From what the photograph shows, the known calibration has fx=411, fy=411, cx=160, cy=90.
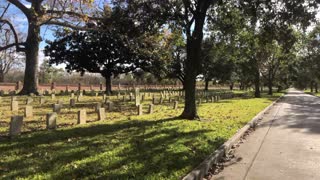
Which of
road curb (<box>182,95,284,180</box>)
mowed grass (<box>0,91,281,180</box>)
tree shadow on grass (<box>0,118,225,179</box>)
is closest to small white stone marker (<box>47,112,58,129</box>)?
mowed grass (<box>0,91,281,180</box>)

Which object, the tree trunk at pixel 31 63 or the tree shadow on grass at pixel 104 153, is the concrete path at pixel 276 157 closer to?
the tree shadow on grass at pixel 104 153

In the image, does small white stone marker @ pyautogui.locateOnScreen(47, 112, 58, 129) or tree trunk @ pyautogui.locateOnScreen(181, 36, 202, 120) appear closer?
small white stone marker @ pyautogui.locateOnScreen(47, 112, 58, 129)

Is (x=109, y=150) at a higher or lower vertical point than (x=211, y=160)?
higher

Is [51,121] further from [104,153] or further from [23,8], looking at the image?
[23,8]

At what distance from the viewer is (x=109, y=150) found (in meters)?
8.82

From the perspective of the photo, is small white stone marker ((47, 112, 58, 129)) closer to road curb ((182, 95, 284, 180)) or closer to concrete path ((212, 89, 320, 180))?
road curb ((182, 95, 284, 180))

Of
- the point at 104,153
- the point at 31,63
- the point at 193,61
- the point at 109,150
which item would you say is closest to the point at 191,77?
the point at 193,61

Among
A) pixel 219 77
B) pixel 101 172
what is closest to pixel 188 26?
pixel 101 172

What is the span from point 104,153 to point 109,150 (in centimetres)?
39

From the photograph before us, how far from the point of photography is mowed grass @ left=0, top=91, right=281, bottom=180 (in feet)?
22.9

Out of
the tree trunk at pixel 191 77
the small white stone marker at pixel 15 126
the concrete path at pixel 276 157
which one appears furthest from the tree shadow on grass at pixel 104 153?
the tree trunk at pixel 191 77

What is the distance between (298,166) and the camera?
8547 mm

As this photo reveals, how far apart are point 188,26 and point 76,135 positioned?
7.98m

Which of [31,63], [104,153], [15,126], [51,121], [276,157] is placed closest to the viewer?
[104,153]
